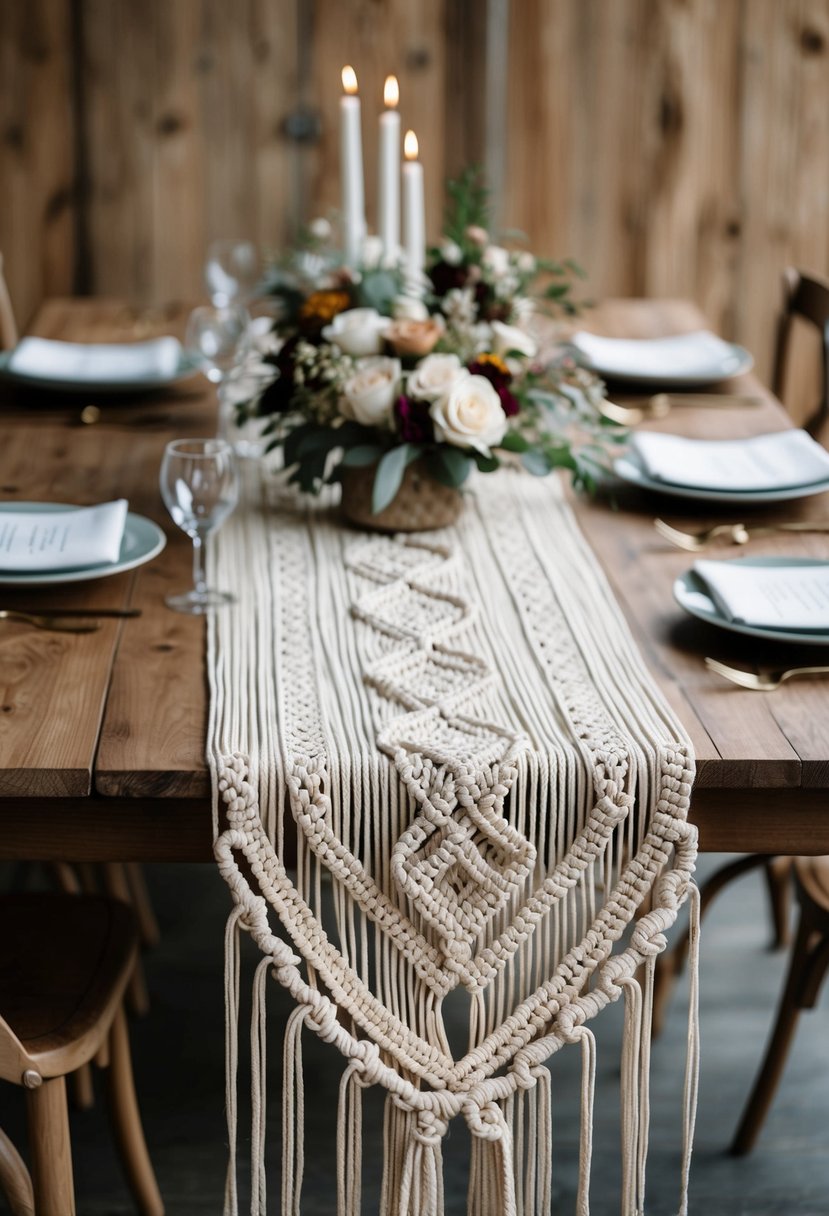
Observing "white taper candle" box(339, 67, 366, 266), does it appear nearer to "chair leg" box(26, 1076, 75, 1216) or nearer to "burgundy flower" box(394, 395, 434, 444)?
"burgundy flower" box(394, 395, 434, 444)

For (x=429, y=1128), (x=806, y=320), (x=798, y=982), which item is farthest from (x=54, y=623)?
(x=806, y=320)

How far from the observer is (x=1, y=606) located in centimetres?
152

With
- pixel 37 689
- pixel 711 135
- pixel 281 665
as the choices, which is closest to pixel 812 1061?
pixel 281 665

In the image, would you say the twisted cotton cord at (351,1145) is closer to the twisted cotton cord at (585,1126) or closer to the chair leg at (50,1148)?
the twisted cotton cord at (585,1126)

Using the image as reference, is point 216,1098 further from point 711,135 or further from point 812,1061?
point 711,135

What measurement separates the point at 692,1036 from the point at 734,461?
0.85 m

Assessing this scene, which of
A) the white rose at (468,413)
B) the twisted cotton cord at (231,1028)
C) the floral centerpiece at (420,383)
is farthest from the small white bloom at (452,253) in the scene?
the twisted cotton cord at (231,1028)

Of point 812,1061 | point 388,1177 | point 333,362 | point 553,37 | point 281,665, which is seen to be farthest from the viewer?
point 553,37

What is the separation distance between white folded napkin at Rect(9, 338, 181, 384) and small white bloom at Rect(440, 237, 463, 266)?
20.7 inches

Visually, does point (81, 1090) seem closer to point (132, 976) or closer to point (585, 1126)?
point (132, 976)

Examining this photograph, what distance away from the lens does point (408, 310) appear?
5.78 ft

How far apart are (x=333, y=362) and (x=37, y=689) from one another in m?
0.55

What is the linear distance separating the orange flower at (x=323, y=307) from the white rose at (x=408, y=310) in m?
0.06

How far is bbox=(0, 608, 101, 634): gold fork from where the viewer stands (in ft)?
4.80
